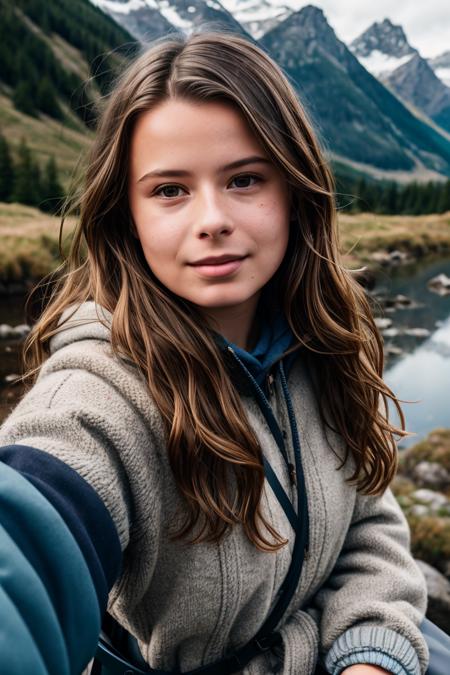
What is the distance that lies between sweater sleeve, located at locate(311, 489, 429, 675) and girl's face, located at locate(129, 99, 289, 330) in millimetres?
738

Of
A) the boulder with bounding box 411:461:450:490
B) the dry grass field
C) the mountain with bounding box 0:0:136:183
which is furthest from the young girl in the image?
the mountain with bounding box 0:0:136:183

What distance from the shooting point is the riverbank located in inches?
356

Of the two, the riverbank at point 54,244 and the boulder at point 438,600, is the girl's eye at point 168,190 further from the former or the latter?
the riverbank at point 54,244

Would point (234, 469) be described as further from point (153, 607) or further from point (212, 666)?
point (212, 666)

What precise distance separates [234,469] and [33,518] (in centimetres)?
50

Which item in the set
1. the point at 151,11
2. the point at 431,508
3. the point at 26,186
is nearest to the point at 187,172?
the point at 431,508

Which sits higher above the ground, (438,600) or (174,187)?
(174,187)

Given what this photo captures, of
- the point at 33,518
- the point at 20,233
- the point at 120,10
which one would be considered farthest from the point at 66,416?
the point at 120,10

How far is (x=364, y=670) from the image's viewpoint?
1132 millimetres

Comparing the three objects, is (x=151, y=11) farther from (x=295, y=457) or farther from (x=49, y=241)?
(x=295, y=457)

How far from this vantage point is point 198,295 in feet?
3.49

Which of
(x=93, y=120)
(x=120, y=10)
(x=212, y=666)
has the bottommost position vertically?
(x=212, y=666)

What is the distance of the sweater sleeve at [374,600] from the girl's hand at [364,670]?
0.01 meters

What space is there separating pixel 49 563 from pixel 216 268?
1.96ft
